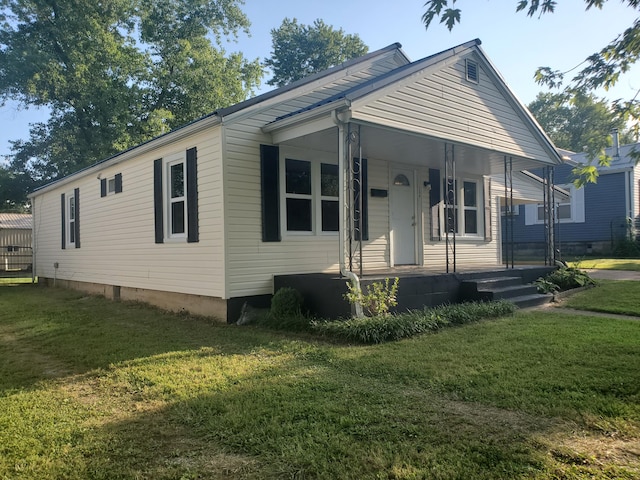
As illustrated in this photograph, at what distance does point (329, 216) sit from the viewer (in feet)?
29.1

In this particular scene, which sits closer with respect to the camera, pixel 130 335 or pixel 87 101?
pixel 130 335

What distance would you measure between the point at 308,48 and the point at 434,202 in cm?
2921

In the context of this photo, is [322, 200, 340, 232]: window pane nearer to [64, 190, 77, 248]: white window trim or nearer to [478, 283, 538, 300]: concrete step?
[478, 283, 538, 300]: concrete step

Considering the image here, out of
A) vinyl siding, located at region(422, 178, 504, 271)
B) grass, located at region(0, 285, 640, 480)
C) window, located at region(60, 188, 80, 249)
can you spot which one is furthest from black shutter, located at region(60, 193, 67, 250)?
vinyl siding, located at region(422, 178, 504, 271)

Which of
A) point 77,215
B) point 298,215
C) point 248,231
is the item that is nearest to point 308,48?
point 77,215

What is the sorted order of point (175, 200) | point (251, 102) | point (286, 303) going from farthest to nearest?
point (175, 200), point (251, 102), point (286, 303)

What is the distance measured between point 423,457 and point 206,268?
5.82 meters

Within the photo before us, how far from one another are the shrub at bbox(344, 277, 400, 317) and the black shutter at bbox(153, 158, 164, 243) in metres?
4.45

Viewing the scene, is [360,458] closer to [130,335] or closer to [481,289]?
[130,335]

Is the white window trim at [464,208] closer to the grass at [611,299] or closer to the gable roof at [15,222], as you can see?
the grass at [611,299]

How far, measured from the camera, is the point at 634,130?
13.6 feet

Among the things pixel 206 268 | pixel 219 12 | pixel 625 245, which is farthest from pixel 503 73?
pixel 219 12

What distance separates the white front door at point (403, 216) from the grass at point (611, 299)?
3.32 m

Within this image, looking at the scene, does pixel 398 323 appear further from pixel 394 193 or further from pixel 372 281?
pixel 394 193
